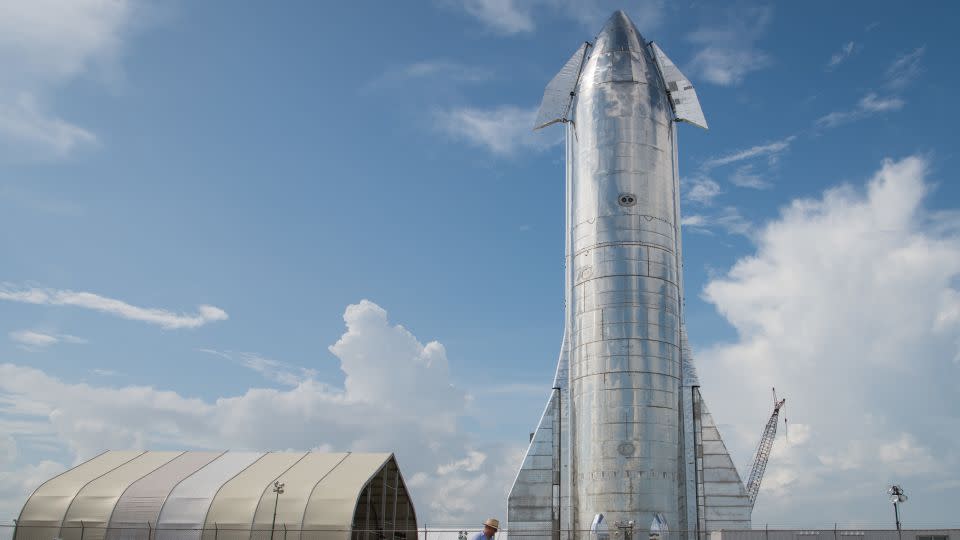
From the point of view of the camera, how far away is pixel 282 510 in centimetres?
3591

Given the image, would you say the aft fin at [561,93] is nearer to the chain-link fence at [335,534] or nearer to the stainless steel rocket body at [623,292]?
the stainless steel rocket body at [623,292]

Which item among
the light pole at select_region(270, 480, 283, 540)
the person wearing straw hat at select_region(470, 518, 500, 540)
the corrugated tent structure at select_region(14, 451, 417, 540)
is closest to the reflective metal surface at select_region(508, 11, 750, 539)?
the corrugated tent structure at select_region(14, 451, 417, 540)

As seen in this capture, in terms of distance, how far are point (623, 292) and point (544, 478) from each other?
886 cm

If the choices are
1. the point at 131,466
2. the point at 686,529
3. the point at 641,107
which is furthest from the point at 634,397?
the point at 131,466

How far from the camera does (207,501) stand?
3672 cm

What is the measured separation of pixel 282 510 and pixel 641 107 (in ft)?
75.7

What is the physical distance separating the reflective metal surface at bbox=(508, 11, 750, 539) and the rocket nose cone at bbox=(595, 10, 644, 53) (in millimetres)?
93

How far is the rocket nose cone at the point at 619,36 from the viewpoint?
3956 centimetres

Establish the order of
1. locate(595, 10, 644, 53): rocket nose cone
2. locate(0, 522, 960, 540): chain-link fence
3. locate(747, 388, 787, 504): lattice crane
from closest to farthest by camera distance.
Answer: locate(0, 522, 960, 540): chain-link fence < locate(595, 10, 644, 53): rocket nose cone < locate(747, 388, 787, 504): lattice crane

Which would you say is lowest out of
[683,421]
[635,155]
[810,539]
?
[810,539]

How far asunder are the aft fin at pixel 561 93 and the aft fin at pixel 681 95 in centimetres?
359

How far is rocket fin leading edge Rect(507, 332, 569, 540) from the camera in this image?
3669cm

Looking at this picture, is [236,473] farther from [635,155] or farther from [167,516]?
[635,155]

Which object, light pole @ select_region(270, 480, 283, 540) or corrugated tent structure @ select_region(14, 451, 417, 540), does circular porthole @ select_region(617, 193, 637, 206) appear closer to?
corrugated tent structure @ select_region(14, 451, 417, 540)
